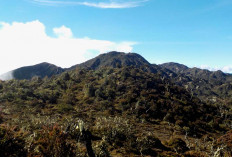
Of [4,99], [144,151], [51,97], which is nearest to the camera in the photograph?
[144,151]

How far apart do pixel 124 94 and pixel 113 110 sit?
16994mm

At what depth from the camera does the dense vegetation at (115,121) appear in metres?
21.6

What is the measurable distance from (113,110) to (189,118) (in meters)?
29.5

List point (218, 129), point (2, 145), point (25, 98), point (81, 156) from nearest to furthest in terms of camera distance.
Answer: point (2, 145)
point (81, 156)
point (218, 129)
point (25, 98)

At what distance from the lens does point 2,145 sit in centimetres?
1287

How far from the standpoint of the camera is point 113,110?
203 feet

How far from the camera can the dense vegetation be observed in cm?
2158

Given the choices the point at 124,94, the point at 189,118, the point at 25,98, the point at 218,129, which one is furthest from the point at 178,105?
the point at 25,98

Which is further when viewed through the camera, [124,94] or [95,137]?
[124,94]

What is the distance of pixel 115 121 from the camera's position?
143 ft

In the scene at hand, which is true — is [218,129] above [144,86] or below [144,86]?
below

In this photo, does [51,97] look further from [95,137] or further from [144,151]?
[144,151]

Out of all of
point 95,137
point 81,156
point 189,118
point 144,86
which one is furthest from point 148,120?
point 81,156

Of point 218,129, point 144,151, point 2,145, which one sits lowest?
point 218,129
